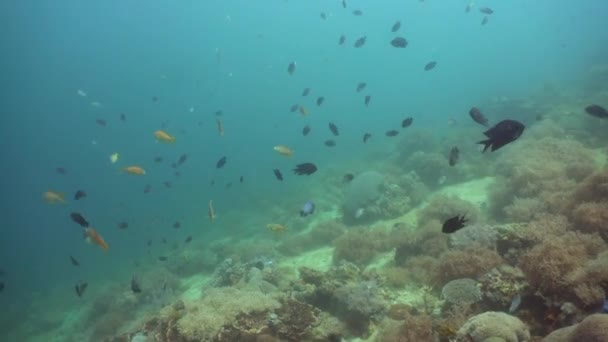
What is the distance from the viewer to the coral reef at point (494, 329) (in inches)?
171

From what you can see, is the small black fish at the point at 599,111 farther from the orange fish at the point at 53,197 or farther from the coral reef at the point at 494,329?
the orange fish at the point at 53,197

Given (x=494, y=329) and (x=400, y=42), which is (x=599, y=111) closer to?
(x=494, y=329)

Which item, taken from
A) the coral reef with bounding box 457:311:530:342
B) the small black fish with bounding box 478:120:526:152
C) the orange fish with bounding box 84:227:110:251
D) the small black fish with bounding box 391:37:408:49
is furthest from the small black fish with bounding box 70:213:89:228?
the small black fish with bounding box 391:37:408:49

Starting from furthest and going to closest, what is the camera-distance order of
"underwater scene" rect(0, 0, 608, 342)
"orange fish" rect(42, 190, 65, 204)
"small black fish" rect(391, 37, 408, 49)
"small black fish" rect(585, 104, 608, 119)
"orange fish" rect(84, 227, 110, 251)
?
1. "orange fish" rect(42, 190, 65, 204)
2. "small black fish" rect(391, 37, 408, 49)
3. "orange fish" rect(84, 227, 110, 251)
4. "small black fish" rect(585, 104, 608, 119)
5. "underwater scene" rect(0, 0, 608, 342)

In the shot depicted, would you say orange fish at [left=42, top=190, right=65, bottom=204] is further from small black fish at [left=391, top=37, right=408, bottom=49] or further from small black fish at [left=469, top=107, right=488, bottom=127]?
small black fish at [left=469, top=107, right=488, bottom=127]

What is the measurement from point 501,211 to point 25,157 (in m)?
170

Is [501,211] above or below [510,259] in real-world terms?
above

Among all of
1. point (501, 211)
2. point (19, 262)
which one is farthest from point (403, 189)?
point (19, 262)

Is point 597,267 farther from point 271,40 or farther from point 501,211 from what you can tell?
point 271,40

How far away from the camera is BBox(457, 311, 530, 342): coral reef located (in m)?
4.34

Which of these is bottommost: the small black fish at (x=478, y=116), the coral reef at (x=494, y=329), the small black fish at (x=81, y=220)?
the coral reef at (x=494, y=329)

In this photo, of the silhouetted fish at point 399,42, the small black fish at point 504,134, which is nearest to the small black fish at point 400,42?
the silhouetted fish at point 399,42

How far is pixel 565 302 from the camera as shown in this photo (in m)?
4.98

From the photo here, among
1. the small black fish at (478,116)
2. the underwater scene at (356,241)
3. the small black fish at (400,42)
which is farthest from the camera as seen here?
the small black fish at (400,42)
